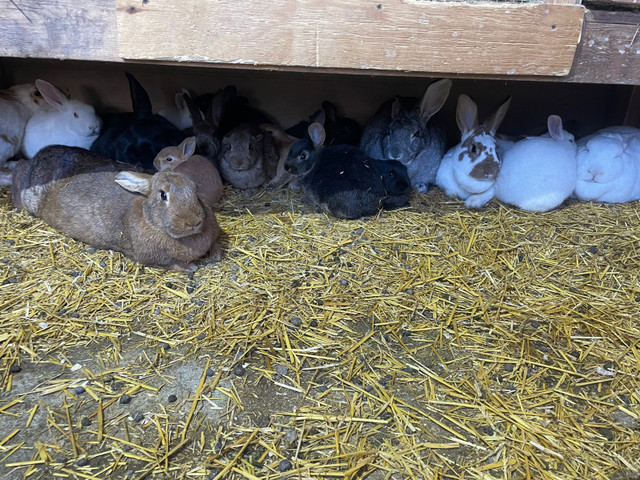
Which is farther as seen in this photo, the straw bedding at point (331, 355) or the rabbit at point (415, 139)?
the rabbit at point (415, 139)

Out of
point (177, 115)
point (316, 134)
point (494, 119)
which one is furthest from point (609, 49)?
point (177, 115)

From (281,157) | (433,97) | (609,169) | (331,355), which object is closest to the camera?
(331,355)

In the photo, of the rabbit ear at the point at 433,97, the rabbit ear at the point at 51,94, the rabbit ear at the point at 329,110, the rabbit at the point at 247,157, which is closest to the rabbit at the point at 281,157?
the rabbit at the point at 247,157

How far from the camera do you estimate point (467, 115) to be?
4137mm

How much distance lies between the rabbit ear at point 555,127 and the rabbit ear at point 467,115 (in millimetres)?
627

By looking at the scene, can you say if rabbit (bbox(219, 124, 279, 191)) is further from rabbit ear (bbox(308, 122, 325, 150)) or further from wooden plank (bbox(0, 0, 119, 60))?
wooden plank (bbox(0, 0, 119, 60))

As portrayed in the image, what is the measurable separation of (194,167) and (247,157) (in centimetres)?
55

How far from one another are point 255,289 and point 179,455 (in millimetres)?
1175

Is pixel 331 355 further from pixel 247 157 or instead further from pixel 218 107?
pixel 218 107

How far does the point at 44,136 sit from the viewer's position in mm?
4184

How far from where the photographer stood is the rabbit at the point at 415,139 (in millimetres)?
4230

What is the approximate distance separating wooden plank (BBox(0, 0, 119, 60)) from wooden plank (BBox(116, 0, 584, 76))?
0.12 metres

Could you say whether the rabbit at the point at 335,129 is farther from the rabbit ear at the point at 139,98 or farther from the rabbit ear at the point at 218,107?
the rabbit ear at the point at 139,98

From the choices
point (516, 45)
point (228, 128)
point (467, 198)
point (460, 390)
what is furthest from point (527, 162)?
point (228, 128)
